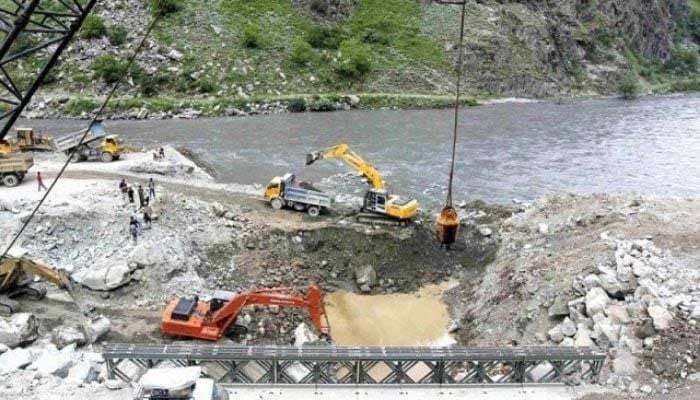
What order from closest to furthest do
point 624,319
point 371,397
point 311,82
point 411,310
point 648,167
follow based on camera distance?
point 371,397 → point 624,319 → point 411,310 → point 648,167 → point 311,82

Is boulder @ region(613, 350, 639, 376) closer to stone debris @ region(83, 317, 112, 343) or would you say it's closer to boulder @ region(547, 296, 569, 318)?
boulder @ region(547, 296, 569, 318)

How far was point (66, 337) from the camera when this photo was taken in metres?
16.7

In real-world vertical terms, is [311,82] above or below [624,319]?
below

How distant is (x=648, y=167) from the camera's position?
1638 inches

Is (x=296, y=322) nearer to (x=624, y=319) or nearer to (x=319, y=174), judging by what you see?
(x=624, y=319)

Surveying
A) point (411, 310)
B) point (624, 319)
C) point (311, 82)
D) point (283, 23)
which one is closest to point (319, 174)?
point (411, 310)

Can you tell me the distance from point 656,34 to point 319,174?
8105 cm

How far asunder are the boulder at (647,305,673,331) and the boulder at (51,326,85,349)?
14230 mm

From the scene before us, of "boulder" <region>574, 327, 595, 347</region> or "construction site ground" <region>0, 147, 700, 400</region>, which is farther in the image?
"construction site ground" <region>0, 147, 700, 400</region>

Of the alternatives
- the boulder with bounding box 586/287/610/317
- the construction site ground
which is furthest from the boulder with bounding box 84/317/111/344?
the boulder with bounding box 586/287/610/317

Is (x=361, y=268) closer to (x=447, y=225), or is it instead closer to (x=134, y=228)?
(x=447, y=225)

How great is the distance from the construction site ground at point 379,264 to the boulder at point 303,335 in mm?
307

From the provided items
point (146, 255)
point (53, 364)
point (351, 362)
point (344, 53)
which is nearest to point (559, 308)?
point (351, 362)

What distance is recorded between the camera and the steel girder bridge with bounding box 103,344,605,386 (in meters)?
13.4
